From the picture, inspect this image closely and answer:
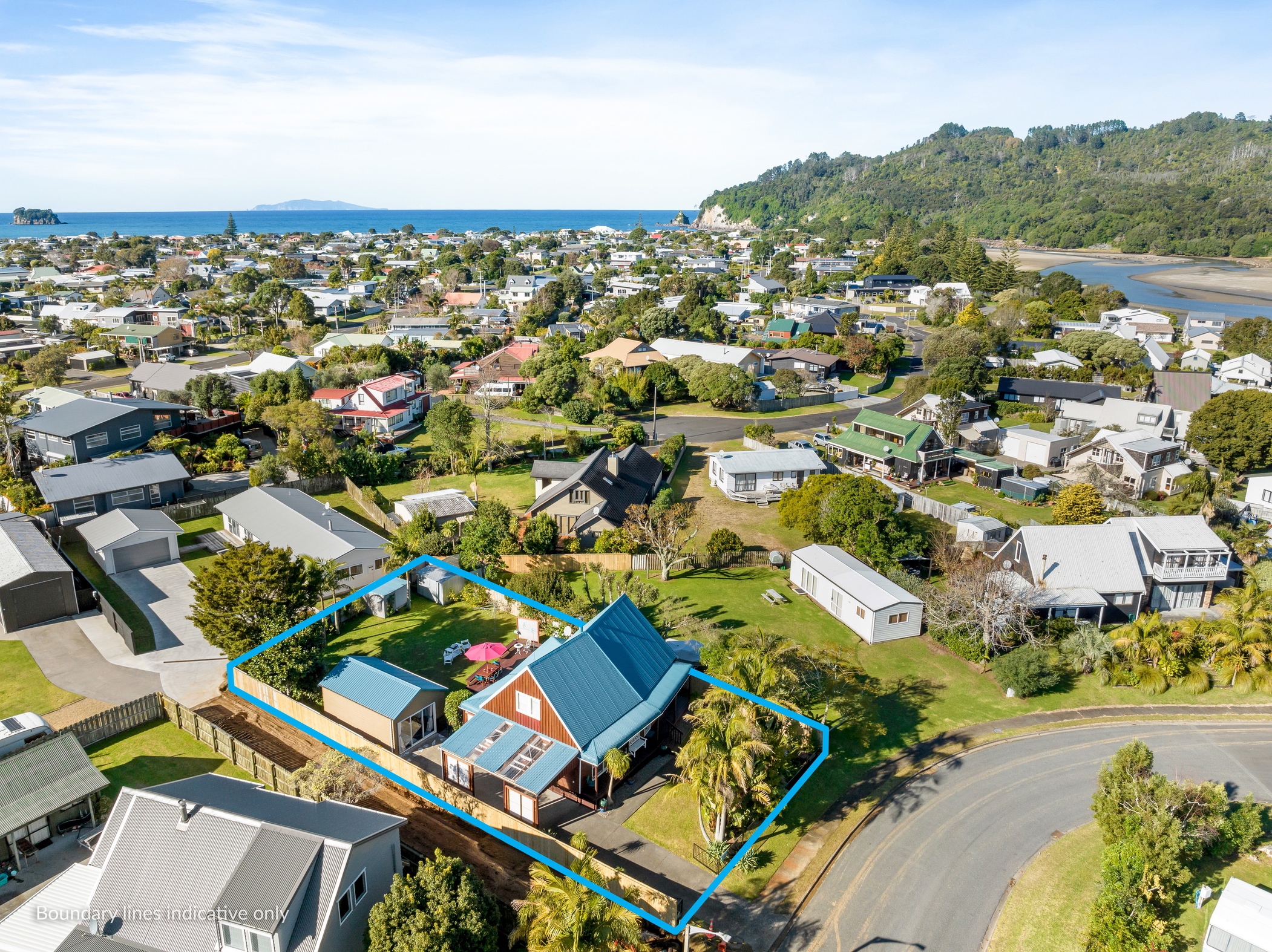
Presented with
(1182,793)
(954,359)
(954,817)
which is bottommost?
(954,817)

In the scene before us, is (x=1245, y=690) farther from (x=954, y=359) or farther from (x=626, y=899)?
(x=954, y=359)

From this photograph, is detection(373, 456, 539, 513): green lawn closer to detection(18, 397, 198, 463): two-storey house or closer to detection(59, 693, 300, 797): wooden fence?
detection(18, 397, 198, 463): two-storey house

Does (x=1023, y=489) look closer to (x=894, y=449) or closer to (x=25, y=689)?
(x=894, y=449)

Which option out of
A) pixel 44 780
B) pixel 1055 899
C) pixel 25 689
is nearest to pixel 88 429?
pixel 25 689

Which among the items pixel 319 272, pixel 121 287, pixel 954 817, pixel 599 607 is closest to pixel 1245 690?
Result: pixel 954 817
